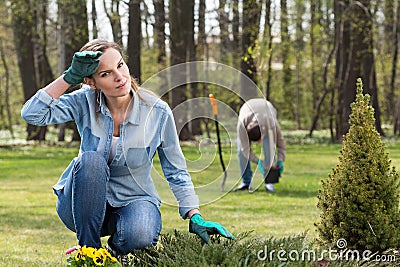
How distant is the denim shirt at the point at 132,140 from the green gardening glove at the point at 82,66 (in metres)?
0.24

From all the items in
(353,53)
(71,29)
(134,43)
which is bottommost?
(353,53)

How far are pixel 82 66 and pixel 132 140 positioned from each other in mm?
549

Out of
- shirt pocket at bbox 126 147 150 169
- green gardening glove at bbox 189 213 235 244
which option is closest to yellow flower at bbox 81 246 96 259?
green gardening glove at bbox 189 213 235 244

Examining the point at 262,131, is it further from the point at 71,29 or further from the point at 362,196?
the point at 71,29

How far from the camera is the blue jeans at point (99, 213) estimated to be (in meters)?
3.66

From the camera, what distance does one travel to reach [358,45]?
1905 centimetres

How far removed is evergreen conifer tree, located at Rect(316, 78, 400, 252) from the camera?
3949 mm

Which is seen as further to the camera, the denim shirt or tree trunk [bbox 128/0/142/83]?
tree trunk [bbox 128/0/142/83]

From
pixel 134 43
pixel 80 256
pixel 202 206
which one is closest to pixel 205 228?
pixel 80 256

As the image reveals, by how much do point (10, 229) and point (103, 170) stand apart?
10.7ft

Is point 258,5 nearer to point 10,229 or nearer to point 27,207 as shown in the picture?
point 27,207

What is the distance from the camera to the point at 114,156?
12.7 feet

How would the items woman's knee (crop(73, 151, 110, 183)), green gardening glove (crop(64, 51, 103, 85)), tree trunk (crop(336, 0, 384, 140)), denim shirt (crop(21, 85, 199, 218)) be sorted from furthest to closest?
tree trunk (crop(336, 0, 384, 140))
denim shirt (crop(21, 85, 199, 218))
woman's knee (crop(73, 151, 110, 183))
green gardening glove (crop(64, 51, 103, 85))

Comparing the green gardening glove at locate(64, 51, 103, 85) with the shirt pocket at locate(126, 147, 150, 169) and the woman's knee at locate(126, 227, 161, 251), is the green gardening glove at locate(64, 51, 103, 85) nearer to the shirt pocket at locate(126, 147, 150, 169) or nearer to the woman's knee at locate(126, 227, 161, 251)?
the shirt pocket at locate(126, 147, 150, 169)
